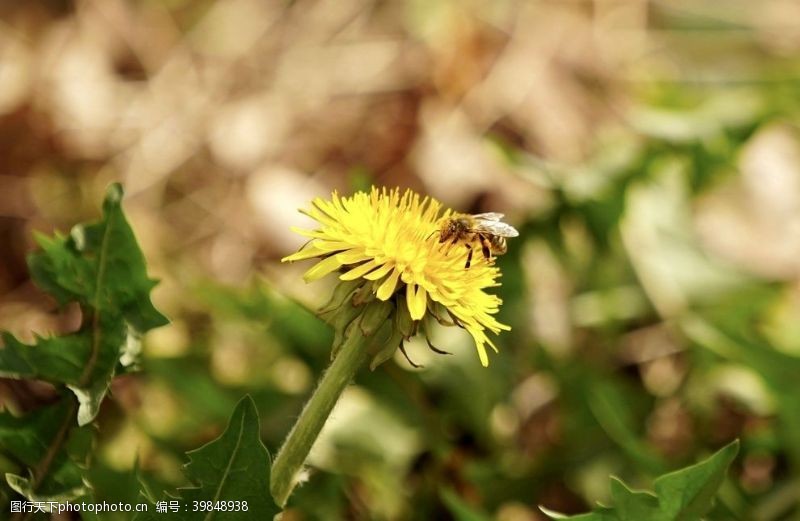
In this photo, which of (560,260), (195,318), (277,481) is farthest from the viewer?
(195,318)

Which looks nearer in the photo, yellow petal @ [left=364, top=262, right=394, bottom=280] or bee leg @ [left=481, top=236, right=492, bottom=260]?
yellow petal @ [left=364, top=262, right=394, bottom=280]

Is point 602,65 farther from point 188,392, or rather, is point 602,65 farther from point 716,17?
point 188,392

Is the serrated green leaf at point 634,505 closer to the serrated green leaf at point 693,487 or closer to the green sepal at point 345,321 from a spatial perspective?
the serrated green leaf at point 693,487

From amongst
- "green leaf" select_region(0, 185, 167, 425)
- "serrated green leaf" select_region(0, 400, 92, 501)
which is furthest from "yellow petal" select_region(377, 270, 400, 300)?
Answer: "serrated green leaf" select_region(0, 400, 92, 501)

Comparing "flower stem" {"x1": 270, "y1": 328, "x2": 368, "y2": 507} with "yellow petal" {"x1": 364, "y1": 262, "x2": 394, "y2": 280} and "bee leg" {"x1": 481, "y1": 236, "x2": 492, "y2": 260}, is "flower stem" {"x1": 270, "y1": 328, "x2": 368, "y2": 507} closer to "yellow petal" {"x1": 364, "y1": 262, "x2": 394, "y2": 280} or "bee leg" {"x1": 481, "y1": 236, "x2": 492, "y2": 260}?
"yellow petal" {"x1": 364, "y1": 262, "x2": 394, "y2": 280}

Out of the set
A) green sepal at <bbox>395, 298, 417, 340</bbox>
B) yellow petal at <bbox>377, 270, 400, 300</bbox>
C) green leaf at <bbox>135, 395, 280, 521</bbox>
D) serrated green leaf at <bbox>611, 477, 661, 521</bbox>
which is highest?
yellow petal at <bbox>377, 270, 400, 300</bbox>

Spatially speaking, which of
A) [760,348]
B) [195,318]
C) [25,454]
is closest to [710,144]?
[760,348]

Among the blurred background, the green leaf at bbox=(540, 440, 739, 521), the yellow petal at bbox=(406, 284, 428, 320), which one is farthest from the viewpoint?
the blurred background
